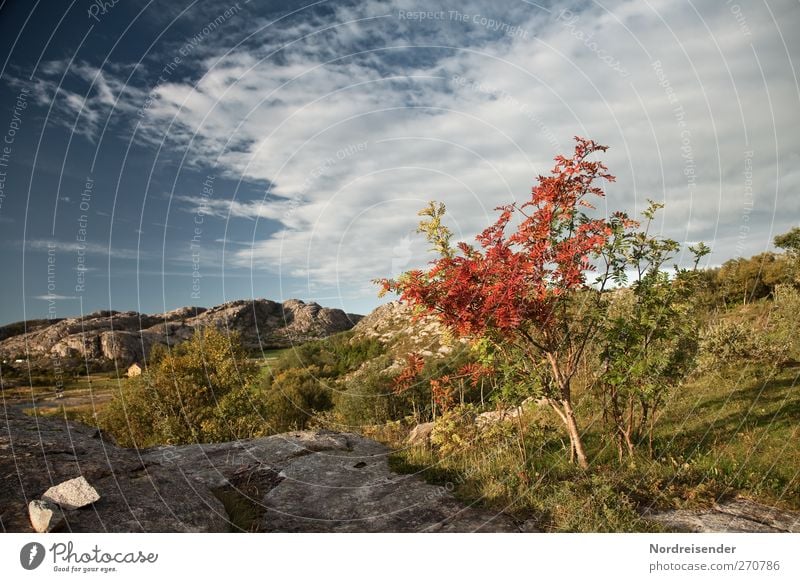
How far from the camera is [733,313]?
16219mm

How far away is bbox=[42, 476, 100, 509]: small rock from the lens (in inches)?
197

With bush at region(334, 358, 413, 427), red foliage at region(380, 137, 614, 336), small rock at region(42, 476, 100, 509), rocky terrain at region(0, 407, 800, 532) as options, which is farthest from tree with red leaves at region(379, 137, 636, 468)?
bush at region(334, 358, 413, 427)

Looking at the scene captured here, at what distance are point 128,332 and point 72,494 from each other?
76.2 ft

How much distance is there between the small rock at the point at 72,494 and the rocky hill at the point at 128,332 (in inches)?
99.7

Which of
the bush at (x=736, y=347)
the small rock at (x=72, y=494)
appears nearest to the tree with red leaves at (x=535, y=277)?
the small rock at (x=72, y=494)

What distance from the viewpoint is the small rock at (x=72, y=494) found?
16.4 feet

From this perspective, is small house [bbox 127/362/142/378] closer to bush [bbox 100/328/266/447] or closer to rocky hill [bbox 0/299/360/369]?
rocky hill [bbox 0/299/360/369]

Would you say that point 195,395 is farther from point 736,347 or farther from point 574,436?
point 736,347

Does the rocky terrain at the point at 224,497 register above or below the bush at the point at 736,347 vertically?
below

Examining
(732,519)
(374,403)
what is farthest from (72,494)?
(374,403)

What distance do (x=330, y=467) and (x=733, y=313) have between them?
1634 centimetres

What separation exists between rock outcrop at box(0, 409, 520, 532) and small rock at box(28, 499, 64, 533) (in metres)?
0.10

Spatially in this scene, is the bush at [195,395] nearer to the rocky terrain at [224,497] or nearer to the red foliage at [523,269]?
the rocky terrain at [224,497]

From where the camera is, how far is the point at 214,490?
279 inches
